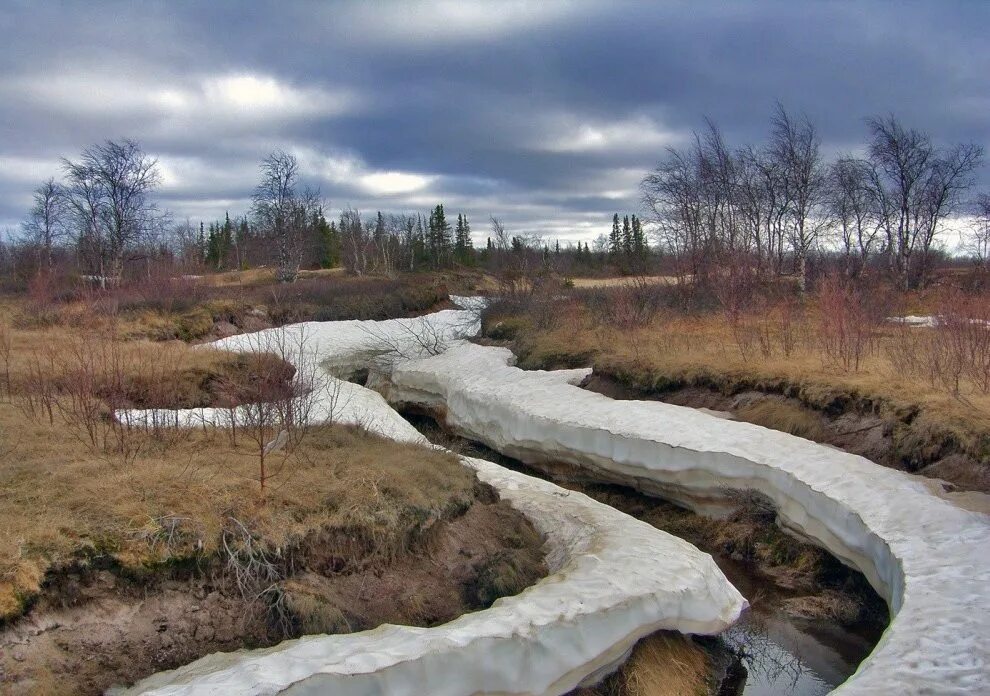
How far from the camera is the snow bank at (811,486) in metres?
5.57

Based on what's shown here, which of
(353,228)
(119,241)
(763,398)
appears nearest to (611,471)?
(763,398)

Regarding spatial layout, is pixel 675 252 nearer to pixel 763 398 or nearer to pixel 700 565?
pixel 763 398

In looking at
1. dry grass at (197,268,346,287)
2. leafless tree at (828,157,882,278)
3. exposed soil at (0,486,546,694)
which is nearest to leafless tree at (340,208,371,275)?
dry grass at (197,268,346,287)

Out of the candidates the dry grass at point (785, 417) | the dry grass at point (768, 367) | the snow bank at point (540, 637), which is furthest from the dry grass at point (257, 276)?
the snow bank at point (540, 637)

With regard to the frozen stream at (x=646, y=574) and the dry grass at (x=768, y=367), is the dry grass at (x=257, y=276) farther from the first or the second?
the frozen stream at (x=646, y=574)

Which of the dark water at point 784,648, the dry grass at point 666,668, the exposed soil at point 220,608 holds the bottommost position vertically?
the dark water at point 784,648

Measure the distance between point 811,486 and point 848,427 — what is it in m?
2.20

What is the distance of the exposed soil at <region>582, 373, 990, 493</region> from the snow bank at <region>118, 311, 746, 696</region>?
3.06 meters

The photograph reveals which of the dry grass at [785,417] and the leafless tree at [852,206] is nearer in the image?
the dry grass at [785,417]

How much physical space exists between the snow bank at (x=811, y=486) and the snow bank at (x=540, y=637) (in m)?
1.67

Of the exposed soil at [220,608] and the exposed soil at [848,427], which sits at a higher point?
the exposed soil at [848,427]

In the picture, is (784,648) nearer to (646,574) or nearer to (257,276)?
(646,574)

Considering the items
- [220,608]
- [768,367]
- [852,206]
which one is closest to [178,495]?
[220,608]

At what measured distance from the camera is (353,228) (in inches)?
2719
